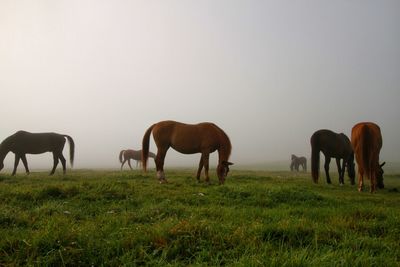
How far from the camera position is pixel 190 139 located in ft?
42.8

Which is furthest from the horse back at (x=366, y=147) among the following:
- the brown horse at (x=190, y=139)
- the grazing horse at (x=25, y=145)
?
the grazing horse at (x=25, y=145)

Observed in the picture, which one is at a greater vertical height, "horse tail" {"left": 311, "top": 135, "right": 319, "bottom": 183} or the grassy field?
"horse tail" {"left": 311, "top": 135, "right": 319, "bottom": 183}

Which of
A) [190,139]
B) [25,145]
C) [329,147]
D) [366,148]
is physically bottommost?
[366,148]

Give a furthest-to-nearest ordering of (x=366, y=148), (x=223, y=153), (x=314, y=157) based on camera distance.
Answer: (x=314, y=157) → (x=223, y=153) → (x=366, y=148)

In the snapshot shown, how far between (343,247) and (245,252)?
149 centimetres

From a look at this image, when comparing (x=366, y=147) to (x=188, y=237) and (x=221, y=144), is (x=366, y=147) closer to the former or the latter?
(x=221, y=144)

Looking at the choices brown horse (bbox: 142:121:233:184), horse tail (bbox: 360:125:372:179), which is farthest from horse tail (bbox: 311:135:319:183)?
brown horse (bbox: 142:121:233:184)

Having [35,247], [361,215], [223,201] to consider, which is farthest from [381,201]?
[35,247]

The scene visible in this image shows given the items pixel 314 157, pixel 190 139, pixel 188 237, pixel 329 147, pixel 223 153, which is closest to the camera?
pixel 188 237

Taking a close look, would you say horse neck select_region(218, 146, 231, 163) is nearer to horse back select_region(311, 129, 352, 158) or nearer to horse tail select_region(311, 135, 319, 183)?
horse tail select_region(311, 135, 319, 183)

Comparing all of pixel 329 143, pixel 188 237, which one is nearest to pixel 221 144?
pixel 329 143

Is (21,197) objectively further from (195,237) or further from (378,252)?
(378,252)

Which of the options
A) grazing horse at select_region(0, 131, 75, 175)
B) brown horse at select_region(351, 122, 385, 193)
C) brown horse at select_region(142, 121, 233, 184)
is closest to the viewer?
brown horse at select_region(351, 122, 385, 193)

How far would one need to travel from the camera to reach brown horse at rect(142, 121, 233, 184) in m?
13.0
